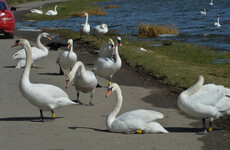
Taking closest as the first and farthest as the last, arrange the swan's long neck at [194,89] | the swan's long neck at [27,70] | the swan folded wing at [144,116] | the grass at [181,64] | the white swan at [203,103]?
the swan folded wing at [144,116] < the white swan at [203,103] < the swan's long neck at [194,89] < the swan's long neck at [27,70] < the grass at [181,64]

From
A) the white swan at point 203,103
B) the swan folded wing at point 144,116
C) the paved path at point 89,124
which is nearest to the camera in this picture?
the paved path at point 89,124

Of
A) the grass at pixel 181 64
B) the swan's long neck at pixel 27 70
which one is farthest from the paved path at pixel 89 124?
the grass at pixel 181 64

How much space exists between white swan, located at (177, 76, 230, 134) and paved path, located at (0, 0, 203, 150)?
1.47ft

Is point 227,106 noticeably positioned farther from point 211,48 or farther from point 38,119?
point 211,48

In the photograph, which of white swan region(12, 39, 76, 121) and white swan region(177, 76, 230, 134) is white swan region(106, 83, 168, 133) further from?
white swan region(12, 39, 76, 121)

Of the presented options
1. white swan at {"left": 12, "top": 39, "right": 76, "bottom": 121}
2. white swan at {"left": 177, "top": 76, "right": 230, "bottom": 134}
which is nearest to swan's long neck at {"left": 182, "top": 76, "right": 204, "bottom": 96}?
white swan at {"left": 177, "top": 76, "right": 230, "bottom": 134}

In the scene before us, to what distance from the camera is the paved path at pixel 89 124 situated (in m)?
7.55

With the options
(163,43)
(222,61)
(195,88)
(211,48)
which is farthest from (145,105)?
(163,43)

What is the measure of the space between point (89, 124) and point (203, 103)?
223 centimetres

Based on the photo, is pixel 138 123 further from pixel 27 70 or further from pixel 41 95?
pixel 27 70

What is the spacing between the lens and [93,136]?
26.3 ft

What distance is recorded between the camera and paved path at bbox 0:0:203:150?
24.8ft

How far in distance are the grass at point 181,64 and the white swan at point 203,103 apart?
12.9 feet

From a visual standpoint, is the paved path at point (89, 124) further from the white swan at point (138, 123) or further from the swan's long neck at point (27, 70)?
the swan's long neck at point (27, 70)
